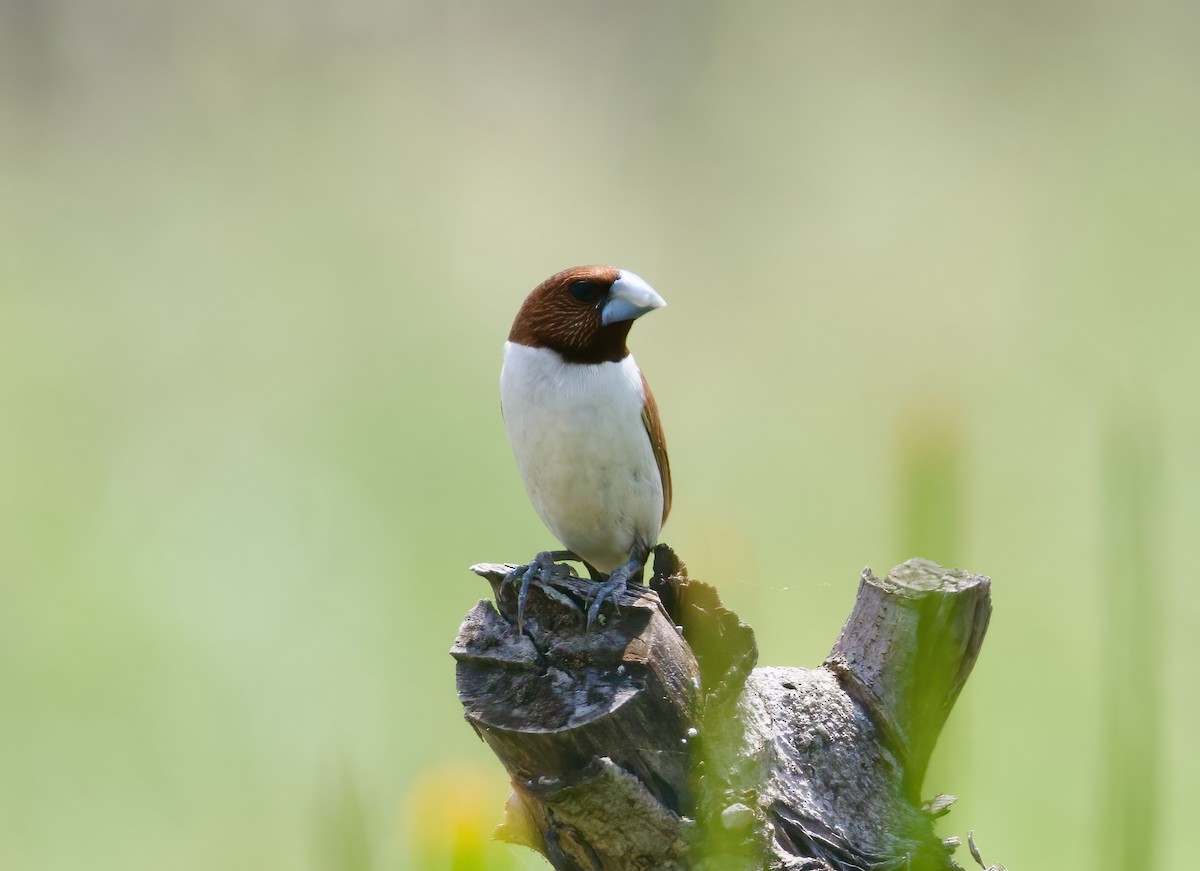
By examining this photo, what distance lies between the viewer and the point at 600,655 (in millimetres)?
1741

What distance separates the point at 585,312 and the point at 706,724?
3.81ft

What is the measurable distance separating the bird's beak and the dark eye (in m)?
0.03

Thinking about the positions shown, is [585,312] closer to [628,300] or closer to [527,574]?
[628,300]

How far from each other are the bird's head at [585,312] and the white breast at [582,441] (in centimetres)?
3

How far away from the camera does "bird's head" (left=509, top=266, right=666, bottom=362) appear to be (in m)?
2.55

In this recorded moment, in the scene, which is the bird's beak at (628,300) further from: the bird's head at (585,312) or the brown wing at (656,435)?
the brown wing at (656,435)

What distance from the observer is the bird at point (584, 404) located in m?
2.58

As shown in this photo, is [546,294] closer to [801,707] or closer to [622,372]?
[622,372]

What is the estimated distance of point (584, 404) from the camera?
258 cm

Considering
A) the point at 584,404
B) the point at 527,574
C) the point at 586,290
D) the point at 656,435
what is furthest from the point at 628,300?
the point at 527,574

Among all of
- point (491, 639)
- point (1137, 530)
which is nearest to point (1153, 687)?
point (1137, 530)

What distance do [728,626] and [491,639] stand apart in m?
0.38

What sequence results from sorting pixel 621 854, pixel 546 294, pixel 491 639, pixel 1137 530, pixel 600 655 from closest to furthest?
pixel 1137 530 → pixel 621 854 → pixel 600 655 → pixel 491 639 → pixel 546 294

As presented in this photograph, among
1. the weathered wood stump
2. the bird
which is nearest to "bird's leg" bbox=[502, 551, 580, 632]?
the weathered wood stump
